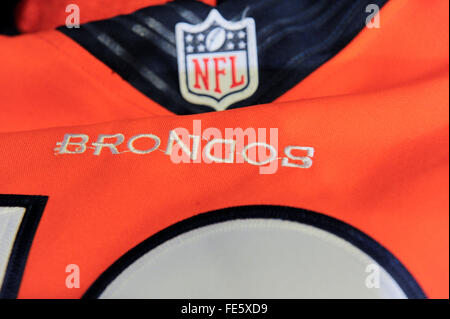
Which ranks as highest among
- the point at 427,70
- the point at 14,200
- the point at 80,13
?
the point at 80,13

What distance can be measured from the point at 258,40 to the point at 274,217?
0.71 feet

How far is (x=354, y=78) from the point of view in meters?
0.52

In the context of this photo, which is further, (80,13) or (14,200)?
(80,13)

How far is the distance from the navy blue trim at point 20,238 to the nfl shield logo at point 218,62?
7.9 inches

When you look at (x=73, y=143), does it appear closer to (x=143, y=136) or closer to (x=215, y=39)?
(x=143, y=136)

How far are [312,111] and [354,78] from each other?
8cm

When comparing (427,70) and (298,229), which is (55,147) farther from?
(427,70)

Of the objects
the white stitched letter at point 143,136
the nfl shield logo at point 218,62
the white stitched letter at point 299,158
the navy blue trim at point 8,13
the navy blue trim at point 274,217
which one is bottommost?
the navy blue trim at point 274,217

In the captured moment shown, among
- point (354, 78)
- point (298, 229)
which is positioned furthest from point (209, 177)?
point (354, 78)

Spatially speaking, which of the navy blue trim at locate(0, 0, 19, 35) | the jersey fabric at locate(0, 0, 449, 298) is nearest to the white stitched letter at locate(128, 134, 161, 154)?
the jersey fabric at locate(0, 0, 449, 298)

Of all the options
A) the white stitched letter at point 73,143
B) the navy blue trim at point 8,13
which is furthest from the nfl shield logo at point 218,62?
the navy blue trim at point 8,13

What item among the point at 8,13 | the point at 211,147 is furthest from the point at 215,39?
the point at 8,13

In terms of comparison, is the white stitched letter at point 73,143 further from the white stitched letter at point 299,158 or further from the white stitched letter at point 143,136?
the white stitched letter at point 299,158

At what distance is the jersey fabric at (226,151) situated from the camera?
41 cm
